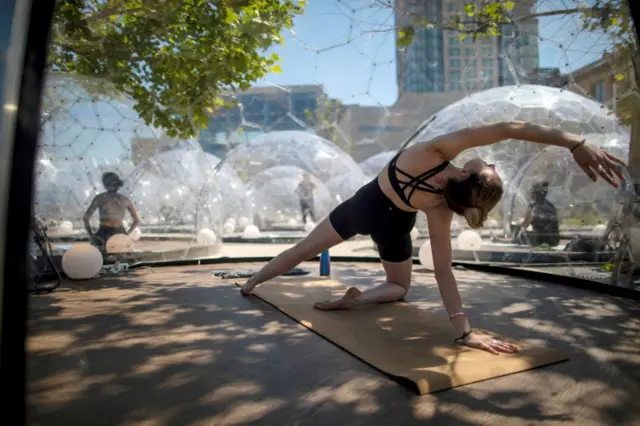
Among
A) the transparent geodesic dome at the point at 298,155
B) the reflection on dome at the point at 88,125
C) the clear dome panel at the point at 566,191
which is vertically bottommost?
the clear dome panel at the point at 566,191

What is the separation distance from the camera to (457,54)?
20.3 ft

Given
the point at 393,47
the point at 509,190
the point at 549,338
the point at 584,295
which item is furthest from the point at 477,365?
the point at 509,190

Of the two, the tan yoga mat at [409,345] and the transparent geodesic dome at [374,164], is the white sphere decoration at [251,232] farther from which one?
the tan yoga mat at [409,345]

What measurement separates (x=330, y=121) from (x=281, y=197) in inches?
81.8

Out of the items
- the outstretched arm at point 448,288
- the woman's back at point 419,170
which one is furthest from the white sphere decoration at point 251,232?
the outstretched arm at point 448,288

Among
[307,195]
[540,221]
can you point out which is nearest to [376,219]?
[540,221]

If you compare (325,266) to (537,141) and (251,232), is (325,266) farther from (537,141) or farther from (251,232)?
(251,232)

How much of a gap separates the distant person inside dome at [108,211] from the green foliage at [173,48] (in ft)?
3.13

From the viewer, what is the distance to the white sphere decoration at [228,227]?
9.73m

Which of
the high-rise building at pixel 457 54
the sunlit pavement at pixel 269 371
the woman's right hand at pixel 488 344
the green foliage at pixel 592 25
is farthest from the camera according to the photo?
the high-rise building at pixel 457 54

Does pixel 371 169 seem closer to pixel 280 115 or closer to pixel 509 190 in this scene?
pixel 280 115

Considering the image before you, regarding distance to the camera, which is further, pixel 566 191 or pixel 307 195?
pixel 307 195

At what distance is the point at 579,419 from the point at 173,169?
6.02 meters

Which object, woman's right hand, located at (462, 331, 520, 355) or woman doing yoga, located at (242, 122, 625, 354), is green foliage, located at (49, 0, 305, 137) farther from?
woman's right hand, located at (462, 331, 520, 355)
